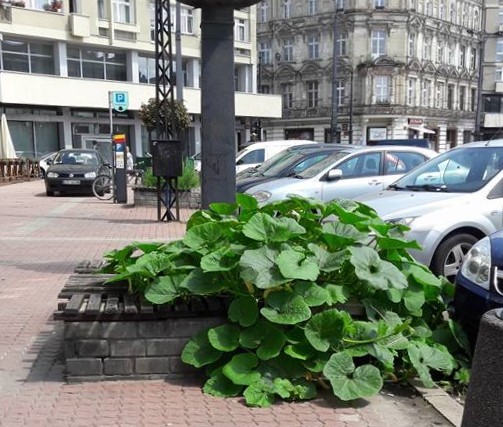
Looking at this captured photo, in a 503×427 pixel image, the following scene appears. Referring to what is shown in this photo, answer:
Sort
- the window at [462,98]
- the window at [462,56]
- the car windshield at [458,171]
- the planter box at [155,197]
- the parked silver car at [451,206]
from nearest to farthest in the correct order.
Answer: the parked silver car at [451,206]
the car windshield at [458,171]
the planter box at [155,197]
the window at [462,56]
the window at [462,98]

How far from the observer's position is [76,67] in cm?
4059

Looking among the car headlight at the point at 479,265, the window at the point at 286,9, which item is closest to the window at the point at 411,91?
the window at the point at 286,9

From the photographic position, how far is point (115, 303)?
164 inches

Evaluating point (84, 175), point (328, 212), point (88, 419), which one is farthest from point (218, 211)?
point (84, 175)

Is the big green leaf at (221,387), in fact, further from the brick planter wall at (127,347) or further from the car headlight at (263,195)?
the car headlight at (263,195)

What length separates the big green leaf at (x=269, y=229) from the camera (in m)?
4.10

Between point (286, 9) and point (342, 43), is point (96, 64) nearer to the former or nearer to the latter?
point (342, 43)

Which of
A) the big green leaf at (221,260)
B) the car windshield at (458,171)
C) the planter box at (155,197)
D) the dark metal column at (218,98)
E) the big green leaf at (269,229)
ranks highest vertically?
the dark metal column at (218,98)

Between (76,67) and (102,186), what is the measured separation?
79.9 ft

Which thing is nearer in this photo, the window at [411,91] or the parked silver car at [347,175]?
the parked silver car at [347,175]

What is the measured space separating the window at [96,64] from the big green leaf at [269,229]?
39102mm

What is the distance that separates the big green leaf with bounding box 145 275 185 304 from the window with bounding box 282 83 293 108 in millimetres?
65990

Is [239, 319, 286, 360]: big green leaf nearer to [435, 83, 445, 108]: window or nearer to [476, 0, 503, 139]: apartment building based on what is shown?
[435, 83, 445, 108]: window

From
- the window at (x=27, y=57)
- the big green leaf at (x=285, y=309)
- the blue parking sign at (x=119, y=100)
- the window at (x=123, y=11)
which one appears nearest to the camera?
the big green leaf at (x=285, y=309)
